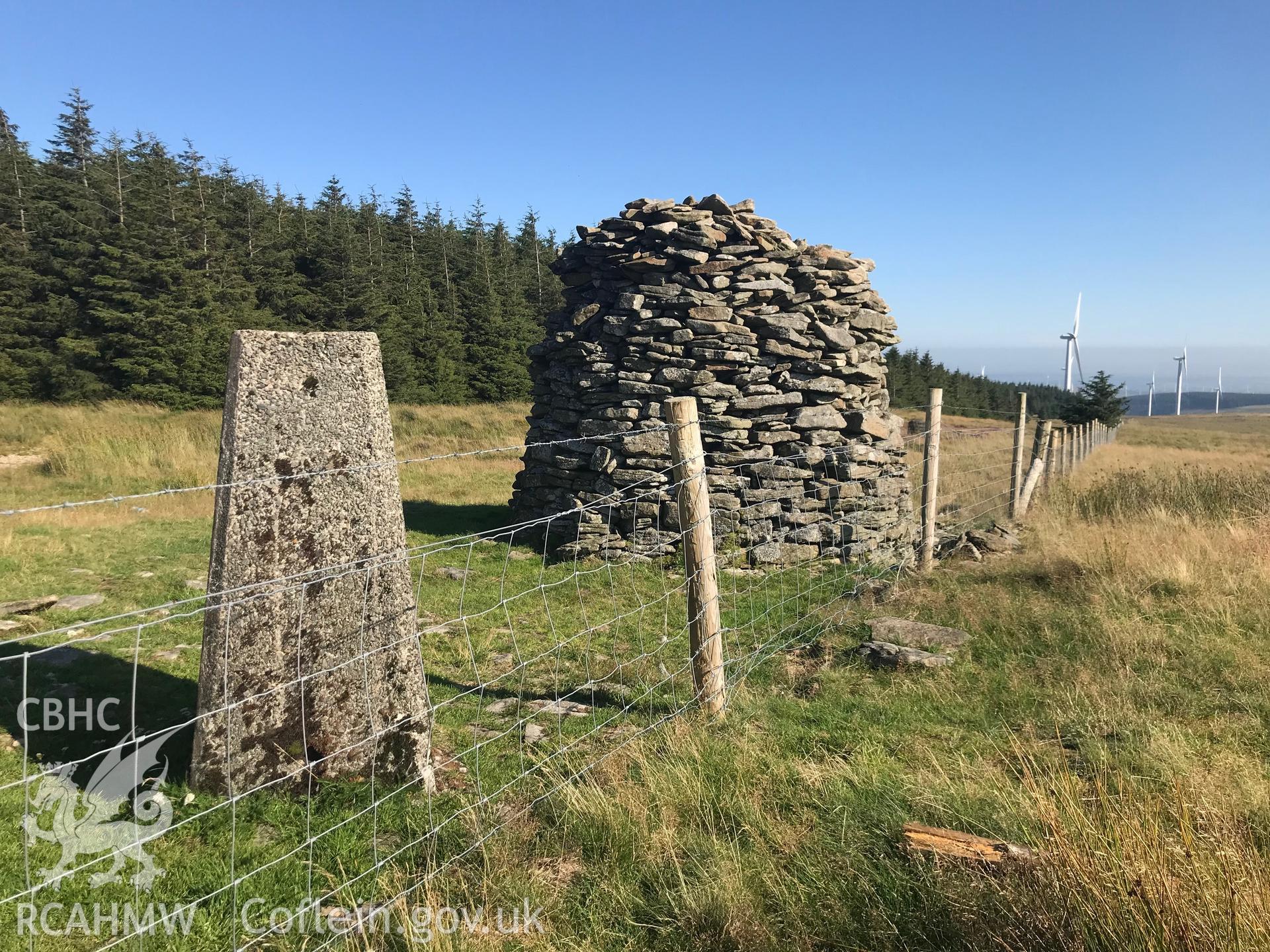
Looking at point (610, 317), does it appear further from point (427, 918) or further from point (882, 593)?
point (427, 918)

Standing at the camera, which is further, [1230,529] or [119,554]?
[119,554]

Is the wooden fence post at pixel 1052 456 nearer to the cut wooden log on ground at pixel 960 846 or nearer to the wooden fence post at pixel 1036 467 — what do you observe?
the wooden fence post at pixel 1036 467

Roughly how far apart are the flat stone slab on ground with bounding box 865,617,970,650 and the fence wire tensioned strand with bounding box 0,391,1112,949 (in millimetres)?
454

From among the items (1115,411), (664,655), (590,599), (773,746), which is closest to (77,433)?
(590,599)

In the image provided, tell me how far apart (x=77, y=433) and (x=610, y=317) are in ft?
50.6

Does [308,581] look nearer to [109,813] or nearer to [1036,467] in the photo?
A: [109,813]

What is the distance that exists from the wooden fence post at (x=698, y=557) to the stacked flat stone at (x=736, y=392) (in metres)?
Answer: 4.39

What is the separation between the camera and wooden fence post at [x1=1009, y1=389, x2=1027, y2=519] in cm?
980

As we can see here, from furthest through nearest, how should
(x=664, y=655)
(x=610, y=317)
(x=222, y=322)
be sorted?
(x=222, y=322)
(x=610, y=317)
(x=664, y=655)

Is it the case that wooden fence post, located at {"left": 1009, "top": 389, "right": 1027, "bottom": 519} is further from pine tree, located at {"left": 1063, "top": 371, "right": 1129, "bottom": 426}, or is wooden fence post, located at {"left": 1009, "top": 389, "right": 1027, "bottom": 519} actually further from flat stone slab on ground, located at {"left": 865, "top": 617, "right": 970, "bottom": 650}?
pine tree, located at {"left": 1063, "top": 371, "right": 1129, "bottom": 426}

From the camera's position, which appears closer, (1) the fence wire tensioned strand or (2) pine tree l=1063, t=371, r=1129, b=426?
(1) the fence wire tensioned strand

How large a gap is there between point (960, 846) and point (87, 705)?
14.1ft

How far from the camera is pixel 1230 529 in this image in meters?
7.32

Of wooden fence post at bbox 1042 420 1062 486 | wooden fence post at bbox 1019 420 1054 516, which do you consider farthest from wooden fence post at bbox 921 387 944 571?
wooden fence post at bbox 1042 420 1062 486
